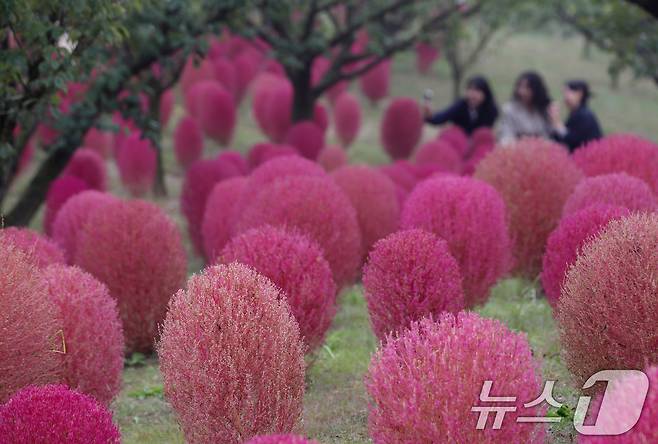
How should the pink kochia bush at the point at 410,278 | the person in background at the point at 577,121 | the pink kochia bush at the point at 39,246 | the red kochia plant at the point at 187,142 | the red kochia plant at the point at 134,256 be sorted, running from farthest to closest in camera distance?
the red kochia plant at the point at 187,142 < the person in background at the point at 577,121 < the red kochia plant at the point at 134,256 < the pink kochia bush at the point at 39,246 < the pink kochia bush at the point at 410,278

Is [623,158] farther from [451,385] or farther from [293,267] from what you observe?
[451,385]

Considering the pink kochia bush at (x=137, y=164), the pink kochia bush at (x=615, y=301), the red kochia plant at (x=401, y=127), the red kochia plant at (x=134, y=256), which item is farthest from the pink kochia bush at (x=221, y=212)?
the red kochia plant at (x=401, y=127)

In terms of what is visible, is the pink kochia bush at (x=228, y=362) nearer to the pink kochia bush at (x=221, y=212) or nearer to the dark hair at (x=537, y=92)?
the pink kochia bush at (x=221, y=212)

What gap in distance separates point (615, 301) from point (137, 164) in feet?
36.9

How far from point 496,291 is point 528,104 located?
3.27m

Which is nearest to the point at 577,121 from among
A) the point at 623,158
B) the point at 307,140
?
the point at 623,158

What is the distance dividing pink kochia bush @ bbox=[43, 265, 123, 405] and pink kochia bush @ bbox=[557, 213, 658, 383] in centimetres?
279

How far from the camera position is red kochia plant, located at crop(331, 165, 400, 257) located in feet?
29.7

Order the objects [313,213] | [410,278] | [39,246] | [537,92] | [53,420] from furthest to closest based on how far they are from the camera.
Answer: [537,92] → [313,213] → [39,246] → [410,278] → [53,420]

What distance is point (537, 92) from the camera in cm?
1137

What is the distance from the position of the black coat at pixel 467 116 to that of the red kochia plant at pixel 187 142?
4857 millimetres

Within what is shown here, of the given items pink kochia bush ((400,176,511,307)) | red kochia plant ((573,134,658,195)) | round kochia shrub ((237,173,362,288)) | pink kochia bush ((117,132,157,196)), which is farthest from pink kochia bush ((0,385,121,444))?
pink kochia bush ((117,132,157,196))

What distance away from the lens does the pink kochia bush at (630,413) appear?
10.1 ft

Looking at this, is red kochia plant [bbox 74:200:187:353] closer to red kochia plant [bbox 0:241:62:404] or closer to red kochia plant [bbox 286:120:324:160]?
red kochia plant [bbox 0:241:62:404]
